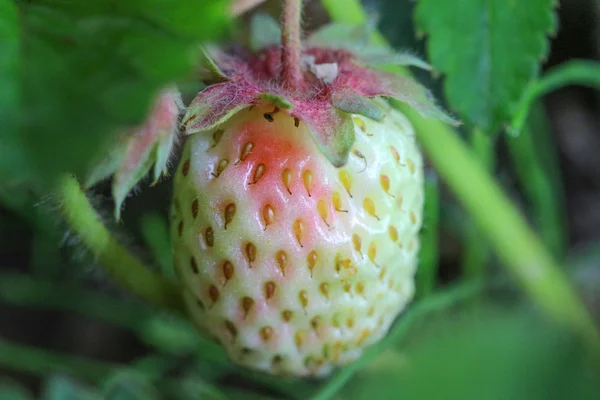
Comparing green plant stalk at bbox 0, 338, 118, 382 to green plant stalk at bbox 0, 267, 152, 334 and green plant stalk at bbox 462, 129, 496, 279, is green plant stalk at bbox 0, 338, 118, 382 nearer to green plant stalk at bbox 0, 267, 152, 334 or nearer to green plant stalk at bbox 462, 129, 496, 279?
green plant stalk at bbox 0, 267, 152, 334

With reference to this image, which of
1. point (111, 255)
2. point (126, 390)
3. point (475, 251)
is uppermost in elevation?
point (111, 255)

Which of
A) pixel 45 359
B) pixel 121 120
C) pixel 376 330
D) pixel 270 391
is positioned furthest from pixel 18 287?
pixel 121 120

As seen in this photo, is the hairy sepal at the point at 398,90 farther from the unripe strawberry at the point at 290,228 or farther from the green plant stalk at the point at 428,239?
the green plant stalk at the point at 428,239

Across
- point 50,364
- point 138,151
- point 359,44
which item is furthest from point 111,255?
point 50,364

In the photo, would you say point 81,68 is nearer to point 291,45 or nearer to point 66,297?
point 291,45

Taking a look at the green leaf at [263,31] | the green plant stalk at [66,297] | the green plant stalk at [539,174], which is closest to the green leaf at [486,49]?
the green leaf at [263,31]

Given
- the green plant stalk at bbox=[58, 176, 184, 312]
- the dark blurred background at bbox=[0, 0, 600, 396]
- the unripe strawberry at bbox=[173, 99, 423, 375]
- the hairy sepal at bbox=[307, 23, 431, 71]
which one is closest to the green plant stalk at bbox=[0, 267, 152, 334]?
the dark blurred background at bbox=[0, 0, 600, 396]

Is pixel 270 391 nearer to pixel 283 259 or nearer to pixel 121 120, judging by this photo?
pixel 283 259
